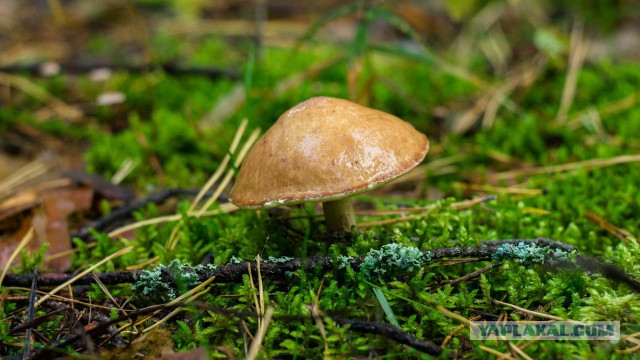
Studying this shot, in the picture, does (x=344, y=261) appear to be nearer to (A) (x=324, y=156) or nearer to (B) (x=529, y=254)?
(A) (x=324, y=156)

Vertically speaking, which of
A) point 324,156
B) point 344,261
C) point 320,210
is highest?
point 324,156

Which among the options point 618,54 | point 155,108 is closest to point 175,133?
point 155,108

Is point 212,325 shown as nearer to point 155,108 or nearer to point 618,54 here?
point 155,108

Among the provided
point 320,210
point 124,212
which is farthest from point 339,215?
point 124,212

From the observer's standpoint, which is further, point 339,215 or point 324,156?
point 339,215

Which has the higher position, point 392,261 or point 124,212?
point 392,261

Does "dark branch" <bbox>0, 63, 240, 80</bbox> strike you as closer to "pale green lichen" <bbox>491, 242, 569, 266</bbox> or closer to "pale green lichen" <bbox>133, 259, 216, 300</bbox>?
"pale green lichen" <bbox>133, 259, 216, 300</bbox>
